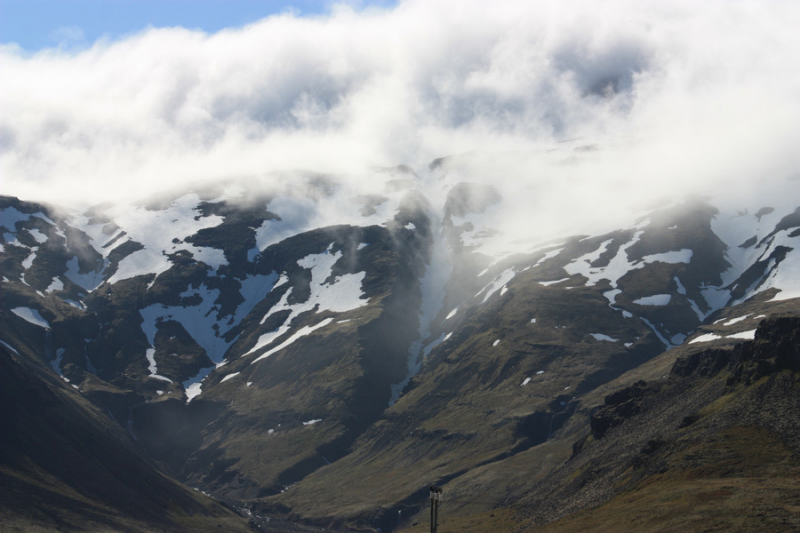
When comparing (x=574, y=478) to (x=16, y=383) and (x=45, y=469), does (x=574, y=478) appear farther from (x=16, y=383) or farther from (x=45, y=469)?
(x=16, y=383)

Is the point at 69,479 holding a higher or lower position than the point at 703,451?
higher

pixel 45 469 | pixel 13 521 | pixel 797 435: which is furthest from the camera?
pixel 45 469

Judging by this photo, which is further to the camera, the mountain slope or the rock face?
the mountain slope

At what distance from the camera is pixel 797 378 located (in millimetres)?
107375

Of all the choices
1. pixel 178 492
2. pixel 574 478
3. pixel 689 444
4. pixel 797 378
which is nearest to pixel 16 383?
pixel 178 492

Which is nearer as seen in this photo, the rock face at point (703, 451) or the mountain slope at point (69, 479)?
the rock face at point (703, 451)

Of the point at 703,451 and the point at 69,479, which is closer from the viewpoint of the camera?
the point at 703,451

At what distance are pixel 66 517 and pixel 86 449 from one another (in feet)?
133

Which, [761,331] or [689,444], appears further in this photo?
[761,331]

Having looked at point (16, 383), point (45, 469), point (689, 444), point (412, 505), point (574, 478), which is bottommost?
point (412, 505)

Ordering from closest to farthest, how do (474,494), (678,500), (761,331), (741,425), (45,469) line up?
(678,500) → (741,425) → (761,331) → (45,469) → (474,494)

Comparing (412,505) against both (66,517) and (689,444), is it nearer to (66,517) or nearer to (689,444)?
(66,517)

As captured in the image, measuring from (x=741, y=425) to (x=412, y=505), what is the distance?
112 metres

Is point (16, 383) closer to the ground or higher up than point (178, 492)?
higher up
